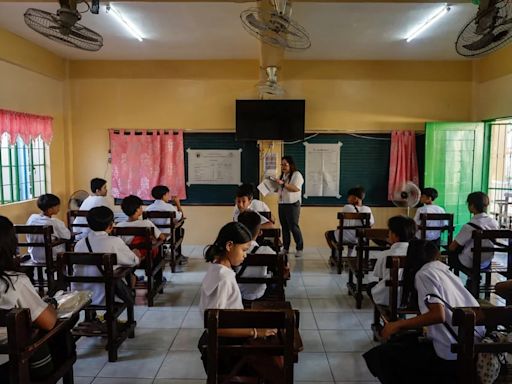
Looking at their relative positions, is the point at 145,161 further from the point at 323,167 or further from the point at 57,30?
the point at 57,30

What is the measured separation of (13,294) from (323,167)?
5.18 metres

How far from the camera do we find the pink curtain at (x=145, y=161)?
6.48 metres

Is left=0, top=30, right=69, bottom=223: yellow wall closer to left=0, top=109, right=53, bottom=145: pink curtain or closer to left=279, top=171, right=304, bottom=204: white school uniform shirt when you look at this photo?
left=0, top=109, right=53, bottom=145: pink curtain

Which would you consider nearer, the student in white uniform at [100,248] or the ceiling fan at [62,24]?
the ceiling fan at [62,24]

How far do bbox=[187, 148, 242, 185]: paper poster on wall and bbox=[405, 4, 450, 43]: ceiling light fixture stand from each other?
2840 mm

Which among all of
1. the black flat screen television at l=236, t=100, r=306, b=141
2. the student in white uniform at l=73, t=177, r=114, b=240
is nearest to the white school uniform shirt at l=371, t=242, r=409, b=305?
the student in white uniform at l=73, t=177, r=114, b=240

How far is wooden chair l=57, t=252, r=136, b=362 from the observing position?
279 centimetres

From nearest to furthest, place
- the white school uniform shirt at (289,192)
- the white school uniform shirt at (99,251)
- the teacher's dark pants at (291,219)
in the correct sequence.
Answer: the white school uniform shirt at (99,251) < the white school uniform shirt at (289,192) < the teacher's dark pants at (291,219)

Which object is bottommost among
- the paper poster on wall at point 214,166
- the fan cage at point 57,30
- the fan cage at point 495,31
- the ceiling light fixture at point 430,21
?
the paper poster on wall at point 214,166

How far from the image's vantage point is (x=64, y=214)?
6500mm

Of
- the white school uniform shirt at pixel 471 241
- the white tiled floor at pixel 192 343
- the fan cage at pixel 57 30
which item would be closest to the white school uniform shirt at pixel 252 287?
the white tiled floor at pixel 192 343

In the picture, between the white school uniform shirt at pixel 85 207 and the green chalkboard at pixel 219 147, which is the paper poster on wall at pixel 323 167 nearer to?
the green chalkboard at pixel 219 147

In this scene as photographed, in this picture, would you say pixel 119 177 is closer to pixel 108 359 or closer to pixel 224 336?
pixel 108 359

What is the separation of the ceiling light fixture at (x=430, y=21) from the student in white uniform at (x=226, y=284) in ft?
11.1
